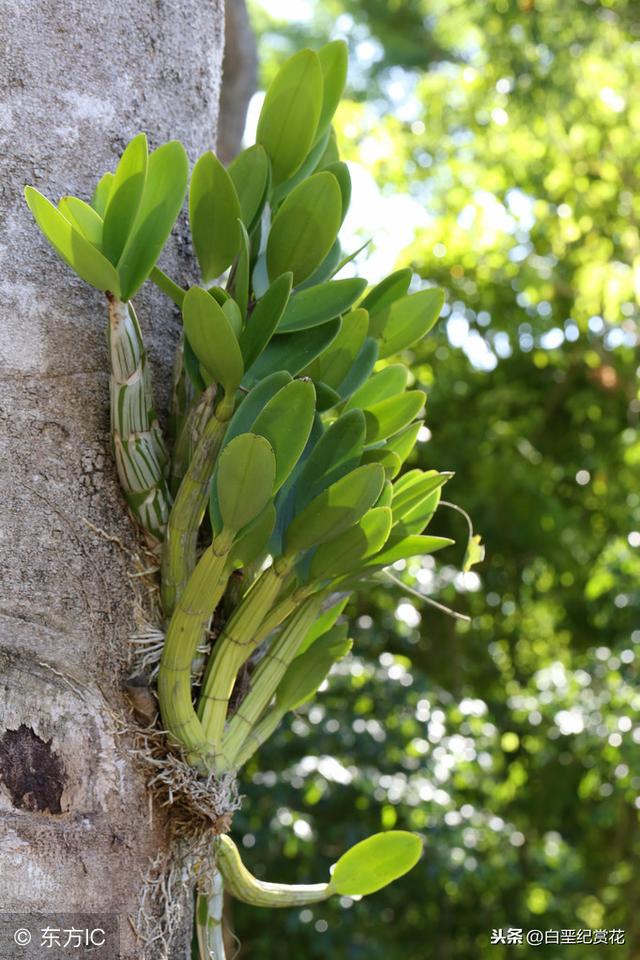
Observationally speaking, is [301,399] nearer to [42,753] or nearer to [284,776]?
[42,753]

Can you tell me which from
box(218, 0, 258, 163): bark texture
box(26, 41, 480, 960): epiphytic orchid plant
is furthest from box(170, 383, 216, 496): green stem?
box(218, 0, 258, 163): bark texture

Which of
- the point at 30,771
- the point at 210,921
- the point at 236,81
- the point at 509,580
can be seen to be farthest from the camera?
the point at 509,580

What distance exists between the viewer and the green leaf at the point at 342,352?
24.9 inches

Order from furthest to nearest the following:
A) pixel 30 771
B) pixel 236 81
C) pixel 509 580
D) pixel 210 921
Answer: pixel 509 580, pixel 236 81, pixel 210 921, pixel 30 771

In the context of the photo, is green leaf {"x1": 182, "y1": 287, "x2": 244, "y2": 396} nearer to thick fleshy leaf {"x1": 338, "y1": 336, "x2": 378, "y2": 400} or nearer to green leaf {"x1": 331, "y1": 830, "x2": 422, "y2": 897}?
thick fleshy leaf {"x1": 338, "y1": 336, "x2": 378, "y2": 400}

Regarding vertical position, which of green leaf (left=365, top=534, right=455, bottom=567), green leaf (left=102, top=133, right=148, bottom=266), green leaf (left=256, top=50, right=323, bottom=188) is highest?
green leaf (left=256, top=50, right=323, bottom=188)

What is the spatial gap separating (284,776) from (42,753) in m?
1.55

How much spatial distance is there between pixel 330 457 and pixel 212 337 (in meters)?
0.11

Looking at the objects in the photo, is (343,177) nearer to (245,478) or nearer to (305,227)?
(305,227)

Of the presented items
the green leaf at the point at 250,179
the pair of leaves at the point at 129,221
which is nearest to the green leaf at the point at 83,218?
the pair of leaves at the point at 129,221

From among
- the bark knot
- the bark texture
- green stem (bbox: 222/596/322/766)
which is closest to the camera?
the bark knot

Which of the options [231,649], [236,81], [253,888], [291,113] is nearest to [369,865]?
[253,888]

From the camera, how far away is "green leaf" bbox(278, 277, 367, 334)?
23.4 inches

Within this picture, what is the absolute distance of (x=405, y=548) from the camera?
0.67m
